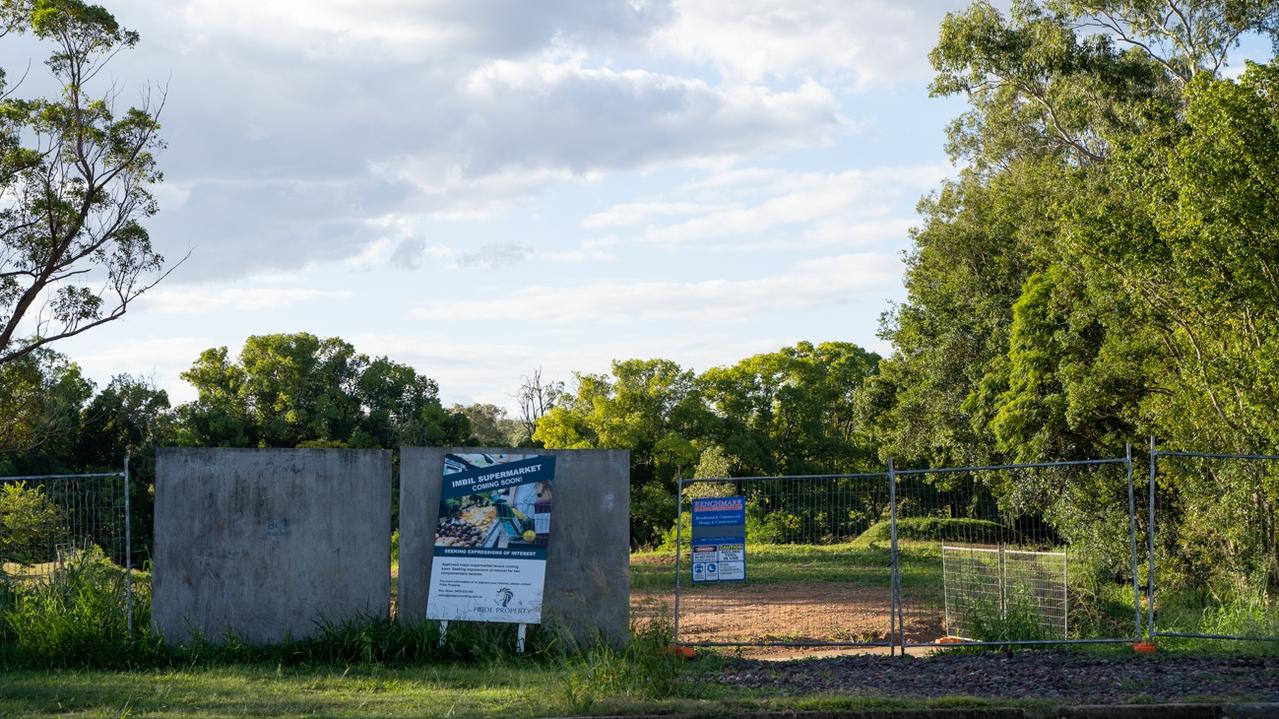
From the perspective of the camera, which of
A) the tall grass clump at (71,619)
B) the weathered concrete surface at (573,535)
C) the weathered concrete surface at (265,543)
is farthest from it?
the weathered concrete surface at (573,535)

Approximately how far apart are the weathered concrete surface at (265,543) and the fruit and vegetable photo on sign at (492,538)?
0.70m

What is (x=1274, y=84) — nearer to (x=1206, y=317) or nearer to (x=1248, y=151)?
(x=1248, y=151)

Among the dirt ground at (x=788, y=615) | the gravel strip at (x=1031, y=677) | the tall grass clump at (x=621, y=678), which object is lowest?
the dirt ground at (x=788, y=615)

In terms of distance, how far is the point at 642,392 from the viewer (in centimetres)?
5231

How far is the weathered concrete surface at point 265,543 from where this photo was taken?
40.8 ft

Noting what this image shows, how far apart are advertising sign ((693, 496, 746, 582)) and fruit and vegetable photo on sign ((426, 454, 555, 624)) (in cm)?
168

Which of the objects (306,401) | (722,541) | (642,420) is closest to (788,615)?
(722,541)

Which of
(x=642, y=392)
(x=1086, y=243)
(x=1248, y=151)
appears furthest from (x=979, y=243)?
(x=642, y=392)

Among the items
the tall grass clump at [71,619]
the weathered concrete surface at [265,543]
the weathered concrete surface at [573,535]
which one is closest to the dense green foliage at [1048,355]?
the weathered concrete surface at [573,535]

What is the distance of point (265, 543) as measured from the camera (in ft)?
41.2

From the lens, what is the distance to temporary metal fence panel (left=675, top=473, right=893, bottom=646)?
14787 mm

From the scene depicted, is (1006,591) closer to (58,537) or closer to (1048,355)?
(58,537)

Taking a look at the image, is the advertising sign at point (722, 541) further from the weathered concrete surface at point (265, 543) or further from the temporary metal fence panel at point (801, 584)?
the weathered concrete surface at point (265, 543)

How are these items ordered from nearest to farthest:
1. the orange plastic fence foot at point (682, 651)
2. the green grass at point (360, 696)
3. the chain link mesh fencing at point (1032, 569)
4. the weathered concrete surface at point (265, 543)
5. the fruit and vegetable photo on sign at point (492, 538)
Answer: the green grass at point (360, 696) < the orange plastic fence foot at point (682, 651) < the fruit and vegetable photo on sign at point (492, 538) < the weathered concrete surface at point (265, 543) < the chain link mesh fencing at point (1032, 569)
